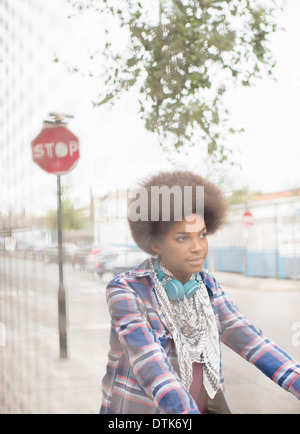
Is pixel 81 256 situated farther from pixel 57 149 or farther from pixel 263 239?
pixel 263 239

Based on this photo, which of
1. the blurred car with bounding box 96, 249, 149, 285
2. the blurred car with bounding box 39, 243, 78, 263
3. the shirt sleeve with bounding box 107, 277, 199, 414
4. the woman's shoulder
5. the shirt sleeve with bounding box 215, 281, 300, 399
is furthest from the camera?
the blurred car with bounding box 39, 243, 78, 263

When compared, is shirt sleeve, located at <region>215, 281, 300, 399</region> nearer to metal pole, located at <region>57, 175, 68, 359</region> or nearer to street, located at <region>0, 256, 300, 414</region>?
street, located at <region>0, 256, 300, 414</region>

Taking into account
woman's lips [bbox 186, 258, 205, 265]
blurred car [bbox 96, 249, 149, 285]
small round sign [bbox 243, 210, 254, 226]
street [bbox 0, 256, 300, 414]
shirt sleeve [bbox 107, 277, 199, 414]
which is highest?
small round sign [bbox 243, 210, 254, 226]

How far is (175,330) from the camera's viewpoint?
1144 mm

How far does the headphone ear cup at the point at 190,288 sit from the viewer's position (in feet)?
3.89

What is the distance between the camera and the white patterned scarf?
114cm

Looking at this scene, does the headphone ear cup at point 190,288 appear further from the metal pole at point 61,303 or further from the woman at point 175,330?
the metal pole at point 61,303

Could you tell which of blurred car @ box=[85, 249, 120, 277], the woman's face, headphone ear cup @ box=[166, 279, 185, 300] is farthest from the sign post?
headphone ear cup @ box=[166, 279, 185, 300]

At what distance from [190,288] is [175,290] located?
0.05 metres

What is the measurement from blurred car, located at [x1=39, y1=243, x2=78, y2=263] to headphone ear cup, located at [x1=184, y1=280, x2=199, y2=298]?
0.85m

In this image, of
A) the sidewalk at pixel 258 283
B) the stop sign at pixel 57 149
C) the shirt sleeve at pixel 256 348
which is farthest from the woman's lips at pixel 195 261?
the stop sign at pixel 57 149

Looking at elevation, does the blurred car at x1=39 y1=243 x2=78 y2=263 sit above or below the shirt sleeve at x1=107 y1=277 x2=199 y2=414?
above

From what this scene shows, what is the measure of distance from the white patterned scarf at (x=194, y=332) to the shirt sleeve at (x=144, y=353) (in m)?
0.08

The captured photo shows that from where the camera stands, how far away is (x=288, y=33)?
67.5 inches
